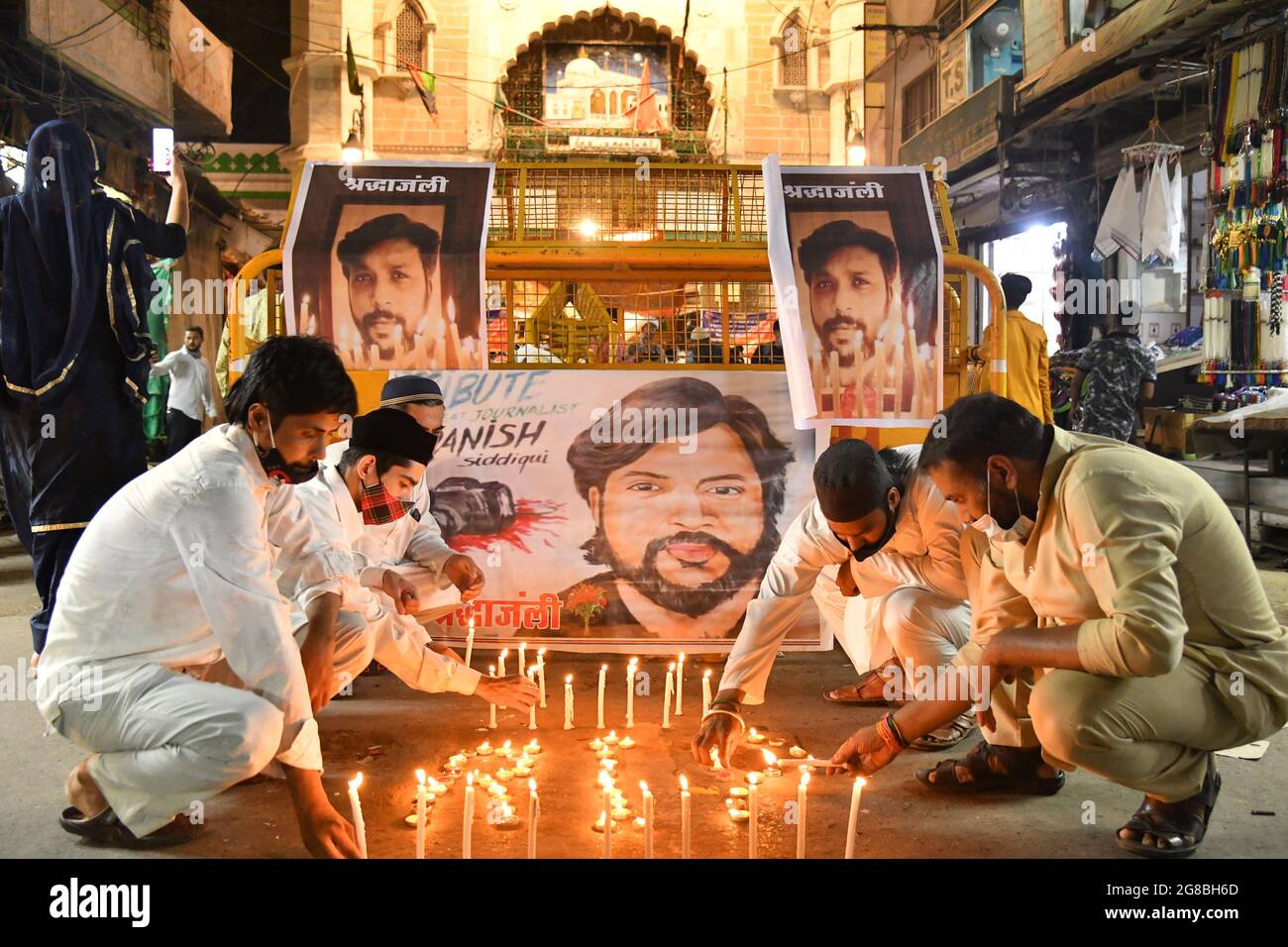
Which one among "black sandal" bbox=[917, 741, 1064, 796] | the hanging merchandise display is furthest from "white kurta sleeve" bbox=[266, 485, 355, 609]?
the hanging merchandise display

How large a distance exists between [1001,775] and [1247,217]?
7.40 m

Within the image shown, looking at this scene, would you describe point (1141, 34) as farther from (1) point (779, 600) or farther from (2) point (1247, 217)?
(1) point (779, 600)

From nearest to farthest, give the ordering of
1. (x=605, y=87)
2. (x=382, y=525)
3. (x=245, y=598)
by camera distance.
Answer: (x=245, y=598)
(x=382, y=525)
(x=605, y=87)

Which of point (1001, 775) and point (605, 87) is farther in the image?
point (605, 87)

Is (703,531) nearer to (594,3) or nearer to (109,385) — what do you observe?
(109,385)

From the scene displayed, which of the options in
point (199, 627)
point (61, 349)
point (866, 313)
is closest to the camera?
point (199, 627)

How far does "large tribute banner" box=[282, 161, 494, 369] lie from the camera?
491cm

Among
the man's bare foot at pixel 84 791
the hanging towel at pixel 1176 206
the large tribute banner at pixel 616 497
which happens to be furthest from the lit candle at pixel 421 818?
the hanging towel at pixel 1176 206

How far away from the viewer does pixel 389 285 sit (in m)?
4.93

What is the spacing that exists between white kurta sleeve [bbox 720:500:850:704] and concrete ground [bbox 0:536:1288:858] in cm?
39

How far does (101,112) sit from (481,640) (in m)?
11.3

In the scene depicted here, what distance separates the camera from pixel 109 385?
468 cm

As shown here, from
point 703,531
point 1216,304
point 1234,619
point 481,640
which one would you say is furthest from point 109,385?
point 1216,304

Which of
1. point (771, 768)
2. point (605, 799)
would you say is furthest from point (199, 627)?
point (771, 768)
